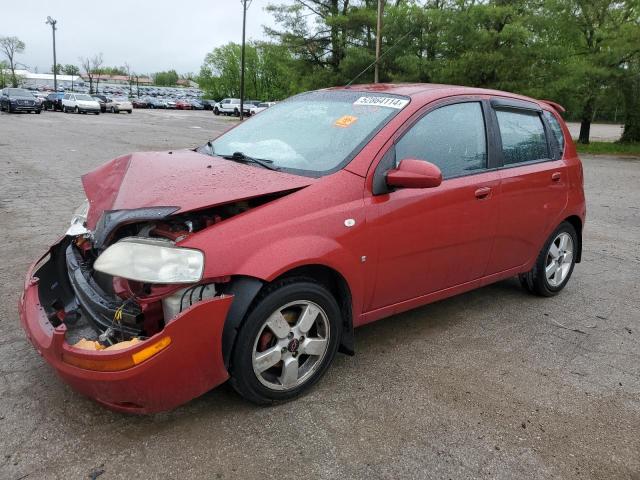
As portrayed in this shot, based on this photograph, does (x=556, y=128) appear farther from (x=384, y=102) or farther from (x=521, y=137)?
(x=384, y=102)

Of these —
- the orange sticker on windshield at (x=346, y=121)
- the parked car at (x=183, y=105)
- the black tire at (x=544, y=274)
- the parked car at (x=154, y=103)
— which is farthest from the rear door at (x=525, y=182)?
the parked car at (x=183, y=105)

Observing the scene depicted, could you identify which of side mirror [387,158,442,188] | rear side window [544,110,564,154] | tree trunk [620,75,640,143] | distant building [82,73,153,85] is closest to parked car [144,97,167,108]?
tree trunk [620,75,640,143]

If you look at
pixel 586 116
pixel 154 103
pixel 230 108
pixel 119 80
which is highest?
pixel 119 80

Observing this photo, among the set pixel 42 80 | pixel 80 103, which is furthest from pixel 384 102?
pixel 42 80

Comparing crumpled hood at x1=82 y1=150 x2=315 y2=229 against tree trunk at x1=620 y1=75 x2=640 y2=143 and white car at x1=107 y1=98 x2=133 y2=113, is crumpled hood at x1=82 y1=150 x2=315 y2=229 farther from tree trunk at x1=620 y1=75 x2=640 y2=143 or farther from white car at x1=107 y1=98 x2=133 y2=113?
white car at x1=107 y1=98 x2=133 y2=113

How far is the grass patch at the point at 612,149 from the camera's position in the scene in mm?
21953

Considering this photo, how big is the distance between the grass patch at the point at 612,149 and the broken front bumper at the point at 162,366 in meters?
23.1

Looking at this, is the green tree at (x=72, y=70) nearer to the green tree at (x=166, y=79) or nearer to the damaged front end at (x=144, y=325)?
the green tree at (x=166, y=79)

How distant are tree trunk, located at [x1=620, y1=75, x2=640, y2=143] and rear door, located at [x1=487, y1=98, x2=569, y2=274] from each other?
21.5 m

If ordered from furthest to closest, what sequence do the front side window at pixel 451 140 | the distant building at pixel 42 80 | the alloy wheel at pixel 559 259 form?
the distant building at pixel 42 80, the alloy wheel at pixel 559 259, the front side window at pixel 451 140

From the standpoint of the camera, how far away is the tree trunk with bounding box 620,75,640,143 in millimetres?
22281

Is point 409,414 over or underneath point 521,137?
underneath

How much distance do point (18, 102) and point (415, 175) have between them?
3680 cm

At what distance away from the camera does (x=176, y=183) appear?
2793 mm
